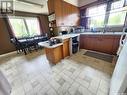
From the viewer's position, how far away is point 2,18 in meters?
3.72

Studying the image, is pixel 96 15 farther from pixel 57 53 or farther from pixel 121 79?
pixel 121 79

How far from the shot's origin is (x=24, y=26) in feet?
15.4

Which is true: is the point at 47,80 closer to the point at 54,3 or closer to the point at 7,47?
the point at 54,3

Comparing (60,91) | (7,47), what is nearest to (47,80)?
(60,91)

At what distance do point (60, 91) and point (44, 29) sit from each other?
5.46 metres

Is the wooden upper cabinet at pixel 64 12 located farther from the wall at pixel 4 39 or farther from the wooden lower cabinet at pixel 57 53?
the wall at pixel 4 39

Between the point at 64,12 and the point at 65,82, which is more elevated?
the point at 64,12

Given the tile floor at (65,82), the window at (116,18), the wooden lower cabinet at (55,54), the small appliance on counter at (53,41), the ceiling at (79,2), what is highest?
the ceiling at (79,2)

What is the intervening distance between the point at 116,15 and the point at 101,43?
1309 millimetres

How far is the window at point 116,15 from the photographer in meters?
2.63

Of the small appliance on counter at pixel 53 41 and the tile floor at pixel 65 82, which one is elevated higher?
the small appliance on counter at pixel 53 41

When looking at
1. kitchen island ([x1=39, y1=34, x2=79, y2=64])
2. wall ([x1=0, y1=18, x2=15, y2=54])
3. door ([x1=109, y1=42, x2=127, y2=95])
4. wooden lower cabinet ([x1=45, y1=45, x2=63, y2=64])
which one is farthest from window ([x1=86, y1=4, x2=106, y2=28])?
wall ([x1=0, y1=18, x2=15, y2=54])

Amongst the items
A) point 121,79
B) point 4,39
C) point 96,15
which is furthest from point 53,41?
point 4,39

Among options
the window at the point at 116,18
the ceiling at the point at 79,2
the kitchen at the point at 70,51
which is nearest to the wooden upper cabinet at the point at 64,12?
the kitchen at the point at 70,51
